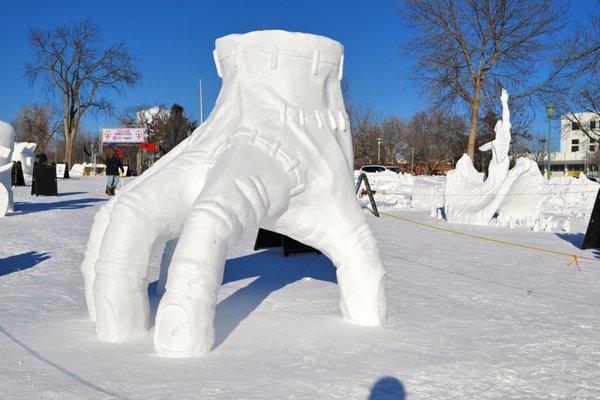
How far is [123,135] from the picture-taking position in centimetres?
4859

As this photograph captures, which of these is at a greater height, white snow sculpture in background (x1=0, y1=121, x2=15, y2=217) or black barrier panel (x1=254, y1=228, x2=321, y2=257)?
white snow sculpture in background (x1=0, y1=121, x2=15, y2=217)

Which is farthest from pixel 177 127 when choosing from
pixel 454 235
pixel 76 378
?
pixel 76 378

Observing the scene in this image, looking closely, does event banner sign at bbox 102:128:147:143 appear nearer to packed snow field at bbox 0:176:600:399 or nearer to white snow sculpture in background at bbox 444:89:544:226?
white snow sculpture in background at bbox 444:89:544:226

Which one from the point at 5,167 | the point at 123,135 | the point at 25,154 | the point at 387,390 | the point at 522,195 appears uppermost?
the point at 123,135

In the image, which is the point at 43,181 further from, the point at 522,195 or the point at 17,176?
the point at 522,195

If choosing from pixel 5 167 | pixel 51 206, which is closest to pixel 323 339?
pixel 5 167

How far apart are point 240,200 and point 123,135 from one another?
47137mm

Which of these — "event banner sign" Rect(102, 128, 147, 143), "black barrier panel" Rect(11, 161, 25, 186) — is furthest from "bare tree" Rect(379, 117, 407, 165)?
"black barrier panel" Rect(11, 161, 25, 186)

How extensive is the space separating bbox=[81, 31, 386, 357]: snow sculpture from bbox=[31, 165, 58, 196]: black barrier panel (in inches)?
597

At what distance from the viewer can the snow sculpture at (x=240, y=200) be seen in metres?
3.56

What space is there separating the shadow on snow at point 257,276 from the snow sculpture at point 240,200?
58 centimetres

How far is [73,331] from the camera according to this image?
4105 millimetres

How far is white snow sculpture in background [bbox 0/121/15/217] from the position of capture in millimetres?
11984

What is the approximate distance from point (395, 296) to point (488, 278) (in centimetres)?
180
